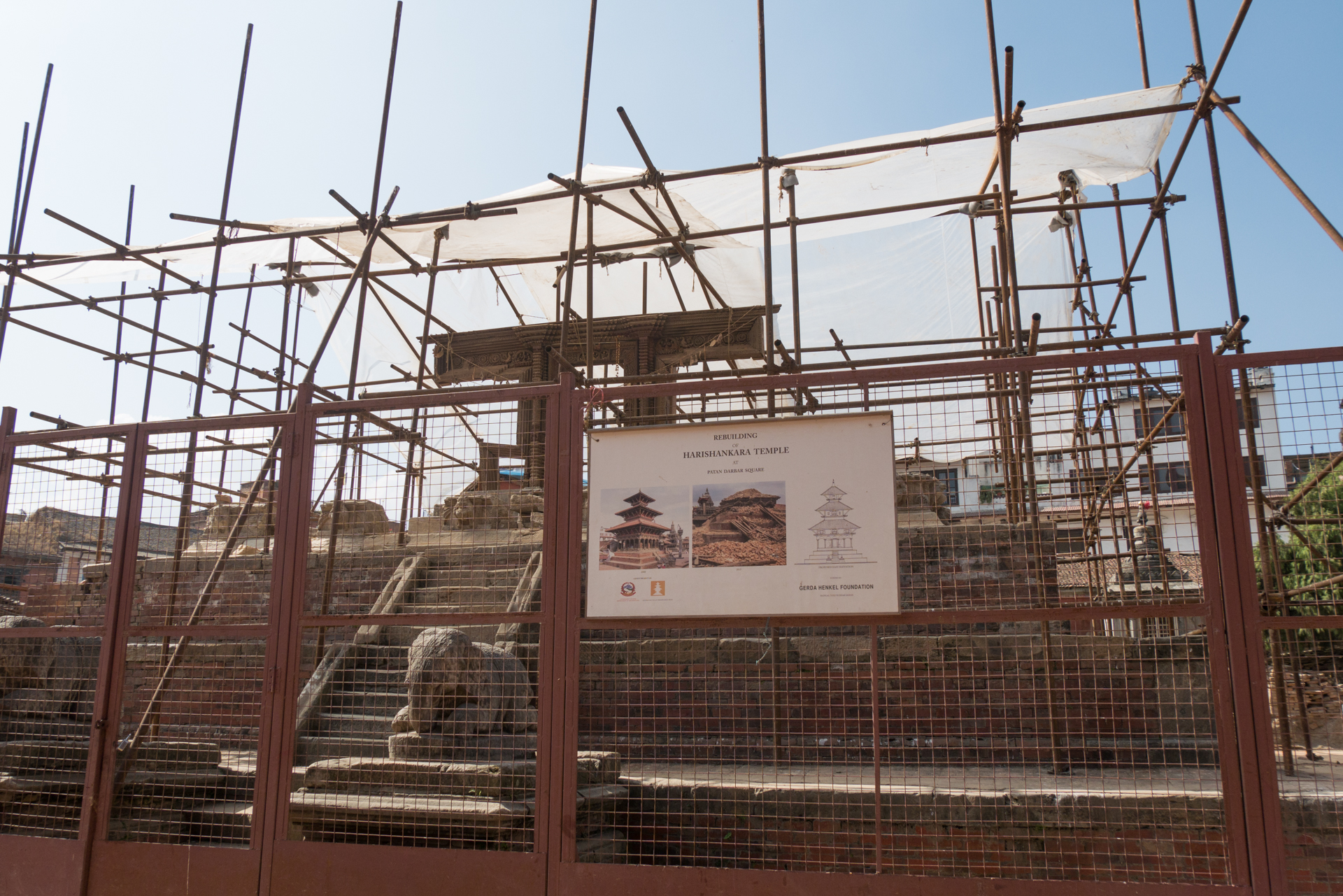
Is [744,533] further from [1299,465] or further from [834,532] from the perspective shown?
[1299,465]

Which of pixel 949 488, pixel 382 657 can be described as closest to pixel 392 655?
pixel 382 657

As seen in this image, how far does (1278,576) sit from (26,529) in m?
8.91

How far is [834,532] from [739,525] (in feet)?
1.54

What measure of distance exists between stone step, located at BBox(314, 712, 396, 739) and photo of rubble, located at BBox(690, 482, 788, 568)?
12.1 feet

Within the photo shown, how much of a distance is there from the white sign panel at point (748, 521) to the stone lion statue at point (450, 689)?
2047 millimetres

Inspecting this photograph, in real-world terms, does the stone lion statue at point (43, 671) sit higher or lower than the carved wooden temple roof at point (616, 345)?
lower

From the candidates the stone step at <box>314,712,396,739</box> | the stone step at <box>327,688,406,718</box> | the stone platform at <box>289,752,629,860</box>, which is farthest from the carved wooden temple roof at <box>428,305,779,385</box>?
the stone platform at <box>289,752,629,860</box>

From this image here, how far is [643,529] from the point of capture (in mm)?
4688

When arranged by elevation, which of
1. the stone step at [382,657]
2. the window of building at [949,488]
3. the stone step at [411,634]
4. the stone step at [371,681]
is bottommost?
the stone step at [371,681]

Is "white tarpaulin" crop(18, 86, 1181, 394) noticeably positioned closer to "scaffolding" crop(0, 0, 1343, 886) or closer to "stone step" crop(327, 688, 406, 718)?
"scaffolding" crop(0, 0, 1343, 886)

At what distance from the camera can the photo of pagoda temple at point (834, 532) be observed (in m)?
4.46

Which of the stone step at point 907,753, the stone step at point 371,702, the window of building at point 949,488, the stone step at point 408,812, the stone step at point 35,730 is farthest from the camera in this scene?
the stone step at point 371,702

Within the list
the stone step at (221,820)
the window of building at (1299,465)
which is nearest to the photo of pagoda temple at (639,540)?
the window of building at (1299,465)

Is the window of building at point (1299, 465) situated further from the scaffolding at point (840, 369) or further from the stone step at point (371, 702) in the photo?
the stone step at point (371, 702)
